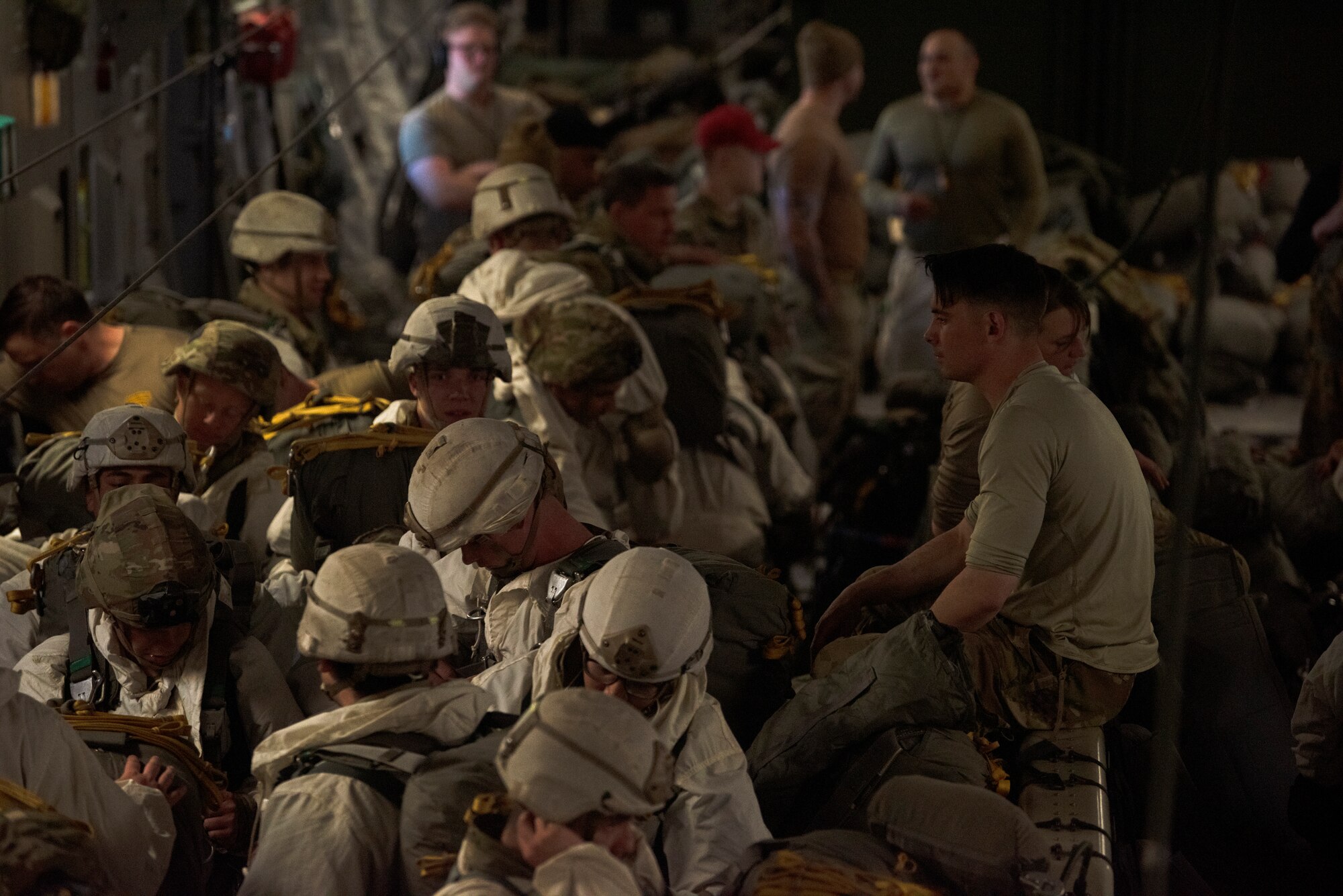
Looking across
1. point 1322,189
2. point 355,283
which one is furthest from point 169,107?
point 1322,189

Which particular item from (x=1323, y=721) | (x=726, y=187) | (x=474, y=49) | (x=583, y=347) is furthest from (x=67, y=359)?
(x=726, y=187)

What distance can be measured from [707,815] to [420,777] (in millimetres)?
499

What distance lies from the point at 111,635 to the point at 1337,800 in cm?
270

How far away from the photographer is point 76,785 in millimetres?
2922

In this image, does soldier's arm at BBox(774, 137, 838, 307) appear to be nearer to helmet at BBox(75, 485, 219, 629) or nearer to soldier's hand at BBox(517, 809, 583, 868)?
helmet at BBox(75, 485, 219, 629)

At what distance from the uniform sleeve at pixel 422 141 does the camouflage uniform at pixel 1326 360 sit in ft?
13.0

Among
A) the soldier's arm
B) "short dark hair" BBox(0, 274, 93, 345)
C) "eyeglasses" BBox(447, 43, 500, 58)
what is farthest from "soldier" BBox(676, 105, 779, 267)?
"short dark hair" BBox(0, 274, 93, 345)

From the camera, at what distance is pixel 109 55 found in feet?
25.4

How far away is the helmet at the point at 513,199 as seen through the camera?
230 inches

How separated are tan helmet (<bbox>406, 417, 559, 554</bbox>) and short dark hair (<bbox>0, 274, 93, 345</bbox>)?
81.7 inches

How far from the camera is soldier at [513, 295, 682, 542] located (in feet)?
16.5

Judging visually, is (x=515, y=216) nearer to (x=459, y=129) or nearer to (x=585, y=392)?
(x=585, y=392)

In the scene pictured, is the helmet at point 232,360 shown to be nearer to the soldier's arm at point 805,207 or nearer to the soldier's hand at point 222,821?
the soldier's hand at point 222,821

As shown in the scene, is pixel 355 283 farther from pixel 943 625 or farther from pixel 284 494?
pixel 943 625
